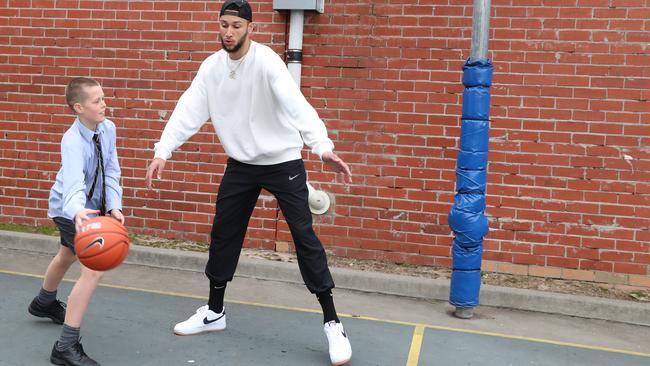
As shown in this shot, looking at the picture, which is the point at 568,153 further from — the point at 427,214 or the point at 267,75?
the point at 267,75

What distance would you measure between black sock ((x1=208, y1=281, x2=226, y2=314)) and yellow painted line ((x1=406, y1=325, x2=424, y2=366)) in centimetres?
137

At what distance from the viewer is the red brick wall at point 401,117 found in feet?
21.6

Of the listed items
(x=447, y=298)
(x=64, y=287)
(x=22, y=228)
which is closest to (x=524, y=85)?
(x=447, y=298)

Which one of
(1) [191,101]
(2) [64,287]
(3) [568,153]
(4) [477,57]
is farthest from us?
(3) [568,153]

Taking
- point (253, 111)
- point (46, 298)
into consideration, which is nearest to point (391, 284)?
point (253, 111)

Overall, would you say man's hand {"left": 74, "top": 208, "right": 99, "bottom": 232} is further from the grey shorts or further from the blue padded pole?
the blue padded pole

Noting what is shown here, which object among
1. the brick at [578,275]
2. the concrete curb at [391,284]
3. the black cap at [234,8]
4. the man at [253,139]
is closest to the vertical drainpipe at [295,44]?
the concrete curb at [391,284]

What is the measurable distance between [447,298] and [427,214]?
94cm

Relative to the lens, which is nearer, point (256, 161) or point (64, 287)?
point (256, 161)

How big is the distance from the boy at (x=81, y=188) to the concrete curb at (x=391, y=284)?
2.16 m

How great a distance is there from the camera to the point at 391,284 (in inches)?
258

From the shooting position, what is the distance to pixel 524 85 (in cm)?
671

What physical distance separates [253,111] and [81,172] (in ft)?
3.67

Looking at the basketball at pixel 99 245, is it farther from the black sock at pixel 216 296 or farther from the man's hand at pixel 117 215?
the black sock at pixel 216 296
